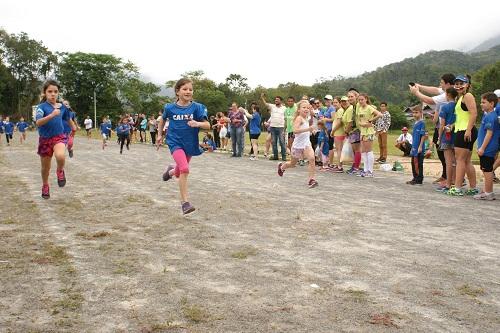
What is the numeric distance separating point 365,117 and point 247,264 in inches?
346

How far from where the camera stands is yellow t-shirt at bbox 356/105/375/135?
12227 mm

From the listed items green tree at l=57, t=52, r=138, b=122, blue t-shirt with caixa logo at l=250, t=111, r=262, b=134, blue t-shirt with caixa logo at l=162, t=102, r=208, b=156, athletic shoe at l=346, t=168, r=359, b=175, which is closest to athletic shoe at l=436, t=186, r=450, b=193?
athletic shoe at l=346, t=168, r=359, b=175

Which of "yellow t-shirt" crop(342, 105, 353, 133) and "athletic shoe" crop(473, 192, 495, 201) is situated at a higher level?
"yellow t-shirt" crop(342, 105, 353, 133)

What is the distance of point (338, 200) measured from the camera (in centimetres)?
834

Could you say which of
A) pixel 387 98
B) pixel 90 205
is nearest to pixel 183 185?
pixel 90 205

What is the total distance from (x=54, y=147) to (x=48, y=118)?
1.96ft

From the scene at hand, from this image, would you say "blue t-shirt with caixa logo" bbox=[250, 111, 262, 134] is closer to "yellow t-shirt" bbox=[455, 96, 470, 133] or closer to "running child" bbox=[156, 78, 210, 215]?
"yellow t-shirt" bbox=[455, 96, 470, 133]

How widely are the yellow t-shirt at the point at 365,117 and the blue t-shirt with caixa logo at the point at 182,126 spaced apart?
5.93m

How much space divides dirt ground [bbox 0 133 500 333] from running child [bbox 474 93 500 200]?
20.0 inches

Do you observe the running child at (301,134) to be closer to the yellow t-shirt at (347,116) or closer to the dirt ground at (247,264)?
the dirt ground at (247,264)

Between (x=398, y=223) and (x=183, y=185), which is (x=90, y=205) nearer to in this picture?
(x=183, y=185)

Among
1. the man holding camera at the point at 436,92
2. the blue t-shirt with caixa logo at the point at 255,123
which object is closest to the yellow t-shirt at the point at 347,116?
the man holding camera at the point at 436,92

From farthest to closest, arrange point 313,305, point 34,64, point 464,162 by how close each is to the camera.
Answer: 1. point 34,64
2. point 464,162
3. point 313,305

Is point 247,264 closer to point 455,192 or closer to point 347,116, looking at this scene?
point 455,192
